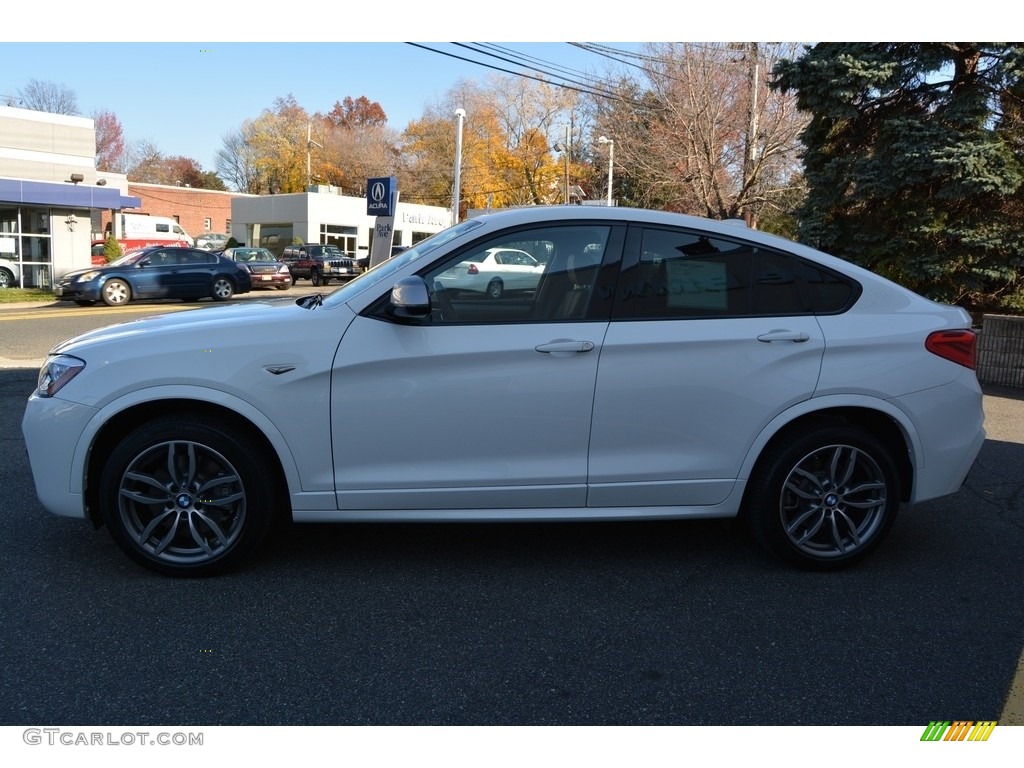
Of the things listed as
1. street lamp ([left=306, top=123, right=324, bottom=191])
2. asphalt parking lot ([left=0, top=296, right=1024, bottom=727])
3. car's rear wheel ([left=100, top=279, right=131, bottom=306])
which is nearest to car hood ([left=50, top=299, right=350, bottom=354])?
asphalt parking lot ([left=0, top=296, right=1024, bottom=727])

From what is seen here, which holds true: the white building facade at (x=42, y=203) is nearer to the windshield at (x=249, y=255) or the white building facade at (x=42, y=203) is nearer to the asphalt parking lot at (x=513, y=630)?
the windshield at (x=249, y=255)

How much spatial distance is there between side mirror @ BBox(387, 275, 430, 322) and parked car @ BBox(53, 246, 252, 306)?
19581 millimetres

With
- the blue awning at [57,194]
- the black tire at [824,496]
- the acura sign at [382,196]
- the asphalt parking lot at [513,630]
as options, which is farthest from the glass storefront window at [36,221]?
the black tire at [824,496]

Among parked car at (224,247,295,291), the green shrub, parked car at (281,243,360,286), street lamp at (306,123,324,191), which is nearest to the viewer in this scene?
parked car at (224,247,295,291)

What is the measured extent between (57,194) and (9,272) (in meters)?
2.82

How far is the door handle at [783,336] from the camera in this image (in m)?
4.00

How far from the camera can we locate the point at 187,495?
384 centimetres

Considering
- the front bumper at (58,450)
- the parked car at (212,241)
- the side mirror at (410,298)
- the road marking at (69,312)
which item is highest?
the parked car at (212,241)

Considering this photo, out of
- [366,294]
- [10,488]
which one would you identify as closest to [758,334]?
[366,294]

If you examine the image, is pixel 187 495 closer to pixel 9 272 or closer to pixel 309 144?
pixel 9 272

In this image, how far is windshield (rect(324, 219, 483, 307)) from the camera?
13.1 feet

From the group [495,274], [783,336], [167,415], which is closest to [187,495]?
[167,415]

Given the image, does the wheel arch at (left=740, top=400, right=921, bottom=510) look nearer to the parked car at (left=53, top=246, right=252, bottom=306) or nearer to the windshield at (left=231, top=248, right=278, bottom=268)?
the parked car at (left=53, top=246, right=252, bottom=306)
